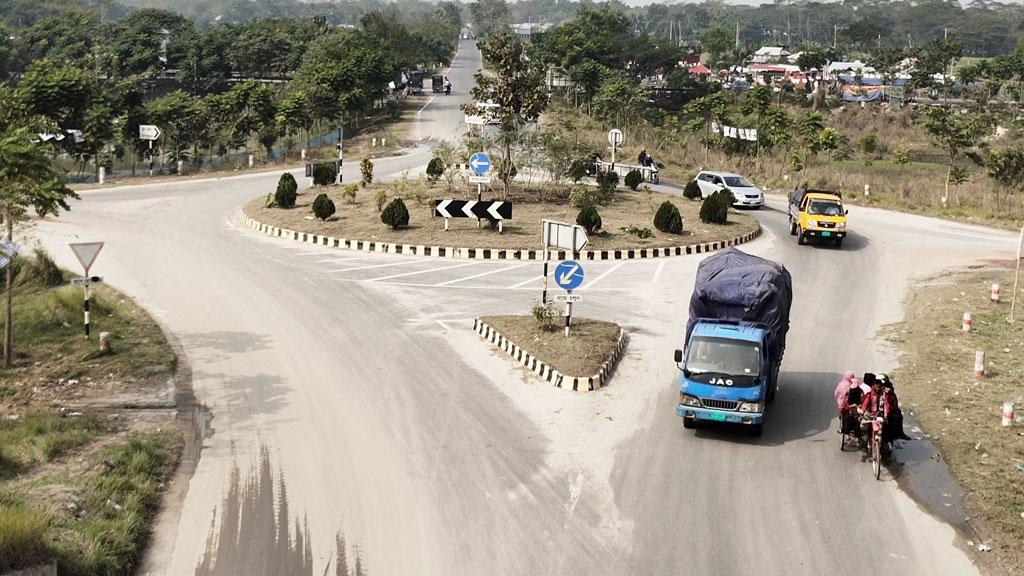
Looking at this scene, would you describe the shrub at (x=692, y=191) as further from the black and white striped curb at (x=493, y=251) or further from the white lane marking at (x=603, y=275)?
the white lane marking at (x=603, y=275)

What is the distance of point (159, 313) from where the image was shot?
24.5m

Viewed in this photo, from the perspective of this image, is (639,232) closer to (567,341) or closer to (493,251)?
(493,251)

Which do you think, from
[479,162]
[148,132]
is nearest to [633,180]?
[479,162]

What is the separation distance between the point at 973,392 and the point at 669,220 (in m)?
16.6

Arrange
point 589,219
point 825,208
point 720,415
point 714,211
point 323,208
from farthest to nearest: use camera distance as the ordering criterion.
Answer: point 714,211, point 323,208, point 825,208, point 589,219, point 720,415

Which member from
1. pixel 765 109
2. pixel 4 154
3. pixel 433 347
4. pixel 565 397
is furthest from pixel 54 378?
pixel 765 109

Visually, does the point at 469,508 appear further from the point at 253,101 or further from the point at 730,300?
the point at 253,101

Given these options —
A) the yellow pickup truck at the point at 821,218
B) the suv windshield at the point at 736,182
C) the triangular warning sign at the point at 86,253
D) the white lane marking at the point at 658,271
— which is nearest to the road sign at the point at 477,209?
the white lane marking at the point at 658,271

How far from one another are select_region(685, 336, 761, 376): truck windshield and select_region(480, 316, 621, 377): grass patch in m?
2.87

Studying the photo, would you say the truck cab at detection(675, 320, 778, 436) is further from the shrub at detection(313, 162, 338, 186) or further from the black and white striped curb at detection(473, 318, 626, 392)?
the shrub at detection(313, 162, 338, 186)

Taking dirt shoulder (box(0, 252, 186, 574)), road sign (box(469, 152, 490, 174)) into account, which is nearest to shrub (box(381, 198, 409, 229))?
road sign (box(469, 152, 490, 174))

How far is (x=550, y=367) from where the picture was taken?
19156 mm

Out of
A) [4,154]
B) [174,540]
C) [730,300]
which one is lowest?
[174,540]

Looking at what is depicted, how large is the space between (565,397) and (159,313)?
11.6m
